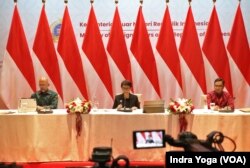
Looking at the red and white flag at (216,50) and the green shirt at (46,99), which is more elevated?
the red and white flag at (216,50)

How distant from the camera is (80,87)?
6789 millimetres

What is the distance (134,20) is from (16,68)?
230cm

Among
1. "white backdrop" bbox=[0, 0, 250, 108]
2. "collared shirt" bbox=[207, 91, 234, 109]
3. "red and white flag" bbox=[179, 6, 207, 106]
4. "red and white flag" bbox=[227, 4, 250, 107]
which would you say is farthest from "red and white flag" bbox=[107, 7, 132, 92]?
"red and white flag" bbox=[227, 4, 250, 107]

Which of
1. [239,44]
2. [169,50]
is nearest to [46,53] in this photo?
[169,50]

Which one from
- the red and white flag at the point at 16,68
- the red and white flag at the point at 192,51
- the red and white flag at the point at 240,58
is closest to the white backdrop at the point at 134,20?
the red and white flag at the point at 240,58

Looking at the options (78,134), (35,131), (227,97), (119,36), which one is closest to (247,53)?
→ (227,97)

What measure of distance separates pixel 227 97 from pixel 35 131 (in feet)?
9.37

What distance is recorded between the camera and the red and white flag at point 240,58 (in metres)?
6.59

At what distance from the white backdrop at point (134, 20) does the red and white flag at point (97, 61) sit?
0.03m

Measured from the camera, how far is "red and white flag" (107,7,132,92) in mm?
6656

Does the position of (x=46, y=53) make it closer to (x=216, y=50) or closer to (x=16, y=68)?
(x=16, y=68)

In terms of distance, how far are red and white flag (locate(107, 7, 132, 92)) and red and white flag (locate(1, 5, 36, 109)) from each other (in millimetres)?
1489

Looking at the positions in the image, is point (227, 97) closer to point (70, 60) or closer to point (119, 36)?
point (119, 36)

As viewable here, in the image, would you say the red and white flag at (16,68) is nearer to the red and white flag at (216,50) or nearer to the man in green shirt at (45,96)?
the man in green shirt at (45,96)
